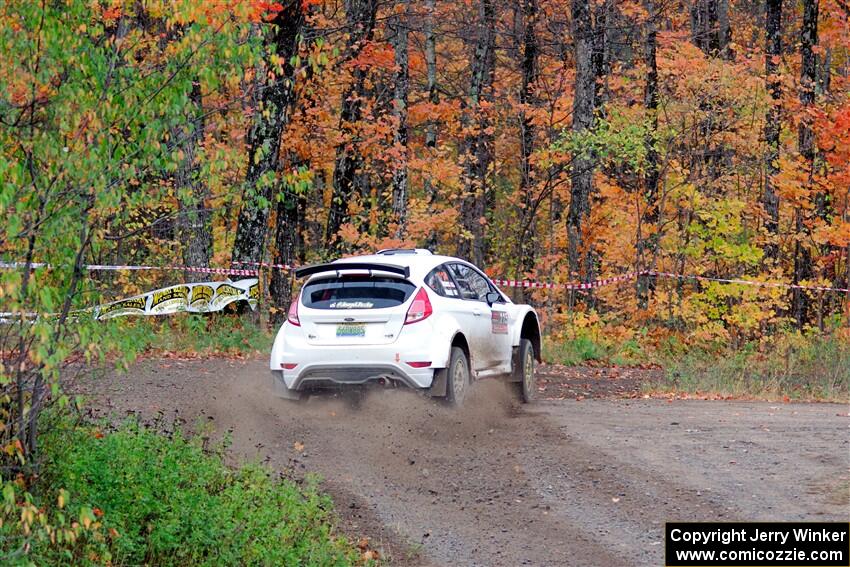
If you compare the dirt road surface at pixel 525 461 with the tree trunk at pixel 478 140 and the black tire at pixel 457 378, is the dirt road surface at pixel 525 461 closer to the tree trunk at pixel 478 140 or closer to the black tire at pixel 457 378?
the black tire at pixel 457 378

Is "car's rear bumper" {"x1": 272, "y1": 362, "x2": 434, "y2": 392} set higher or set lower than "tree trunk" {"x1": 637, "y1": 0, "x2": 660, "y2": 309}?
lower

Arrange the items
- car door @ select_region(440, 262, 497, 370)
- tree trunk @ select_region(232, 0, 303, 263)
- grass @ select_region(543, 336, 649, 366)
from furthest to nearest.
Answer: tree trunk @ select_region(232, 0, 303, 263) < grass @ select_region(543, 336, 649, 366) < car door @ select_region(440, 262, 497, 370)

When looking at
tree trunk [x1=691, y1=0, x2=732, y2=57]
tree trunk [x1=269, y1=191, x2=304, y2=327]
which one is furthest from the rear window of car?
tree trunk [x1=691, y1=0, x2=732, y2=57]

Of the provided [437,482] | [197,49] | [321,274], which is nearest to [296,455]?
[437,482]

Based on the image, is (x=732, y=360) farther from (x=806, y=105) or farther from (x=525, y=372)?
(x=806, y=105)

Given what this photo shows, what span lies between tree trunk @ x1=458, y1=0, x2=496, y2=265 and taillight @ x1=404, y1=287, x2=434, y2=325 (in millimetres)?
18962

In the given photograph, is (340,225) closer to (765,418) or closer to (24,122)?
(765,418)

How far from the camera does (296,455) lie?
11.3 m

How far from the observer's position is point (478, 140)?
35.1 meters

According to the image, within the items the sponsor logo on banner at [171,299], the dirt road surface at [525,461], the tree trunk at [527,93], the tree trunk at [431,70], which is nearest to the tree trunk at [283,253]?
the sponsor logo on banner at [171,299]

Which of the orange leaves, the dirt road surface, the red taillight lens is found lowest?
the dirt road surface

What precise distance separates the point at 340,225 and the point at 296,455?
1783 cm

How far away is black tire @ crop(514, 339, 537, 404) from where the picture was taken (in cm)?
1503

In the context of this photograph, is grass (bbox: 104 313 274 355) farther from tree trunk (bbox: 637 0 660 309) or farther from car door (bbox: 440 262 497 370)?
tree trunk (bbox: 637 0 660 309)
